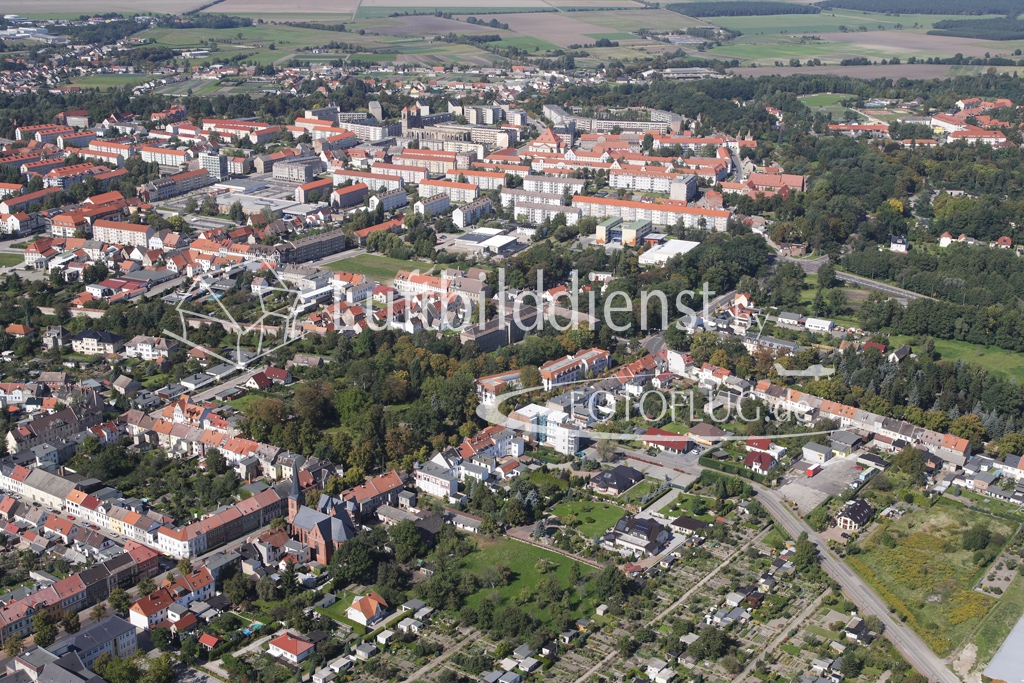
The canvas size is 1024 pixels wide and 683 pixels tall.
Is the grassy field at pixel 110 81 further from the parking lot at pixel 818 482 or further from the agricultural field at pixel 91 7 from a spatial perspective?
the parking lot at pixel 818 482

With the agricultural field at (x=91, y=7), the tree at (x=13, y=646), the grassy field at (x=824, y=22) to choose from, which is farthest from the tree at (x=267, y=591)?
the grassy field at (x=824, y=22)

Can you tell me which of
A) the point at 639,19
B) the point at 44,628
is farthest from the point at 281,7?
the point at 44,628

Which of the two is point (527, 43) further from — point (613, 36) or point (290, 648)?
point (290, 648)

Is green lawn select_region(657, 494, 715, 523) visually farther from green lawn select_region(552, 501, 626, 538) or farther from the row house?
the row house

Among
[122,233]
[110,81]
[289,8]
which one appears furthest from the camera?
[289,8]

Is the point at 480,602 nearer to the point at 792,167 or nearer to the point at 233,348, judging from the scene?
the point at 233,348

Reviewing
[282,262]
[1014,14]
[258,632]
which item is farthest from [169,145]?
[1014,14]
